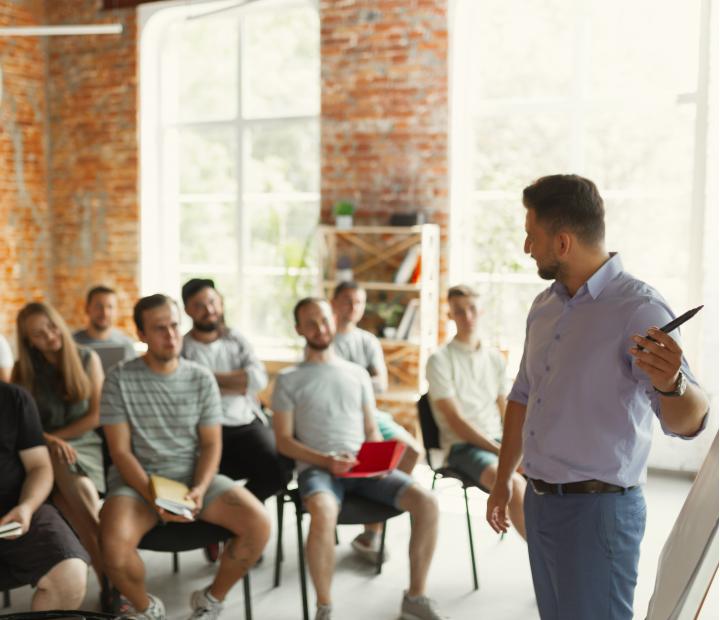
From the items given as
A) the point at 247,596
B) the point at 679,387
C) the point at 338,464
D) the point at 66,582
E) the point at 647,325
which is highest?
the point at 647,325

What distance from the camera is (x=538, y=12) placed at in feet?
21.7

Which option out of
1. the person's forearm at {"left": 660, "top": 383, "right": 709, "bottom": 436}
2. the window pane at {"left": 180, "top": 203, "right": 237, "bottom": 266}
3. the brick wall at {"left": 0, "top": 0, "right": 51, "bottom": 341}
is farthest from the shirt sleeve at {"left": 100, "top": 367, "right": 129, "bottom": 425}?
the brick wall at {"left": 0, "top": 0, "right": 51, "bottom": 341}

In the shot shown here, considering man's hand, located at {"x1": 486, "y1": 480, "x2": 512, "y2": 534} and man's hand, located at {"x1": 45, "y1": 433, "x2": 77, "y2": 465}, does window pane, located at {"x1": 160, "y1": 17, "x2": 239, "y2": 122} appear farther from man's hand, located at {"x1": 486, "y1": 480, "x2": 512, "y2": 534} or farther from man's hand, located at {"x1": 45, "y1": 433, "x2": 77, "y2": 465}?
man's hand, located at {"x1": 486, "y1": 480, "x2": 512, "y2": 534}

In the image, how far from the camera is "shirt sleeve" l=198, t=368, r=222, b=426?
3.73 metres

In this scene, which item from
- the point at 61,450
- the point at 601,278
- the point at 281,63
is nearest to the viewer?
the point at 601,278

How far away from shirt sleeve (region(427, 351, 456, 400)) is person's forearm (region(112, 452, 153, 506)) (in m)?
1.46

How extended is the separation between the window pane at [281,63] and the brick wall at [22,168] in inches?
80.3

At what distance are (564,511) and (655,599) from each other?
62 centimetres

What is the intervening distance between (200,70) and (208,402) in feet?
16.5

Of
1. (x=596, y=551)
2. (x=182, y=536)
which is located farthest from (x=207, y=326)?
(x=596, y=551)

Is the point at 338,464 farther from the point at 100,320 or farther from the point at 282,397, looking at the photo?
the point at 100,320

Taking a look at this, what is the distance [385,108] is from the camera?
22.1ft

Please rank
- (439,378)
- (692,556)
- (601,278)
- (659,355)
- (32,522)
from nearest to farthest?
(692,556), (659,355), (601,278), (32,522), (439,378)

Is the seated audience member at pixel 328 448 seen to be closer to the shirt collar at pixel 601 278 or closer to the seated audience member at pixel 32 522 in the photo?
the seated audience member at pixel 32 522
